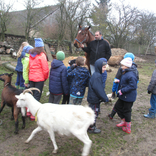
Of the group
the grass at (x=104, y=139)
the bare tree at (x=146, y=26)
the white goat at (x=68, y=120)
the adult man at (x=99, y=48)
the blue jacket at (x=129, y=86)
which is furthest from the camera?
the bare tree at (x=146, y=26)

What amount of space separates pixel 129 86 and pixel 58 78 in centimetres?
176

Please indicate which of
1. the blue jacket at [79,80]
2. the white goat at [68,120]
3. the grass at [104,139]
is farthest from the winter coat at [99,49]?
the white goat at [68,120]

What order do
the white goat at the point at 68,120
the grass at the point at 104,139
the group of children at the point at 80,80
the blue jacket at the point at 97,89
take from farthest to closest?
the group of children at the point at 80,80, the blue jacket at the point at 97,89, the grass at the point at 104,139, the white goat at the point at 68,120

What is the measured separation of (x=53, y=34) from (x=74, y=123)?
22435 mm

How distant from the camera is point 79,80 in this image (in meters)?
3.35

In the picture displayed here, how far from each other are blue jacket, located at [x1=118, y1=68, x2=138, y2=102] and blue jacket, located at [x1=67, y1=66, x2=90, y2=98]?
0.91 m

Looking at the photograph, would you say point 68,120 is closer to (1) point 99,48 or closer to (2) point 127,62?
(2) point 127,62

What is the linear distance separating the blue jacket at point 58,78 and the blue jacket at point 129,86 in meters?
1.44

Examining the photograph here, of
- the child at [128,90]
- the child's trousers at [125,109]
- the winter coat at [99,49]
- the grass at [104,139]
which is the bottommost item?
the grass at [104,139]

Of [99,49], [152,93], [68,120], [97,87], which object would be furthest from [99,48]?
[68,120]

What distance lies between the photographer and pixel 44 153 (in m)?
2.58

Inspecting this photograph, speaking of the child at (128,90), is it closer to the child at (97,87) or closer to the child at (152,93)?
the child at (97,87)

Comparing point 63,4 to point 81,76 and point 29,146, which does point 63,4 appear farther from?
point 29,146

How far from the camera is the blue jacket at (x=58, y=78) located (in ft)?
11.6
